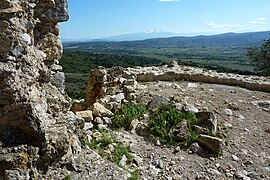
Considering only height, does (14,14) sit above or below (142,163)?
above

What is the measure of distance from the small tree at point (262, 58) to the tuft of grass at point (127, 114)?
663 inches

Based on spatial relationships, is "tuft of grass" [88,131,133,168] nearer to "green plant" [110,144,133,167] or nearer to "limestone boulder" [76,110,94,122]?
"green plant" [110,144,133,167]

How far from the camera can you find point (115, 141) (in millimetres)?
6664

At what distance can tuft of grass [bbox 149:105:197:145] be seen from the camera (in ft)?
22.9

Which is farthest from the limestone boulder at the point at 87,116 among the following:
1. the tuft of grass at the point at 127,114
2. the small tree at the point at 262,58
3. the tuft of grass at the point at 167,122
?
the small tree at the point at 262,58

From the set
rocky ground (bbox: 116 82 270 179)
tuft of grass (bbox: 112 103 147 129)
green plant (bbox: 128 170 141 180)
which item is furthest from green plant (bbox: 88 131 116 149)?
green plant (bbox: 128 170 141 180)

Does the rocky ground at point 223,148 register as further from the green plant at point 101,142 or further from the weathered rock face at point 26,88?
the weathered rock face at point 26,88

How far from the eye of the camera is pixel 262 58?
2522 cm

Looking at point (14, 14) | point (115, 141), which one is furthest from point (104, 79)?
point (14, 14)

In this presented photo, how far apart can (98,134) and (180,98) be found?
3023 millimetres

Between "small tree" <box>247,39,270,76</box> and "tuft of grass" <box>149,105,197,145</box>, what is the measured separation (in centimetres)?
1670

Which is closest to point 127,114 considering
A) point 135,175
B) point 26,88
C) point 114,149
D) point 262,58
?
point 114,149

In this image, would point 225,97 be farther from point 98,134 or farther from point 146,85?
point 98,134

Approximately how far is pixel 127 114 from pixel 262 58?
2060 centimetres
